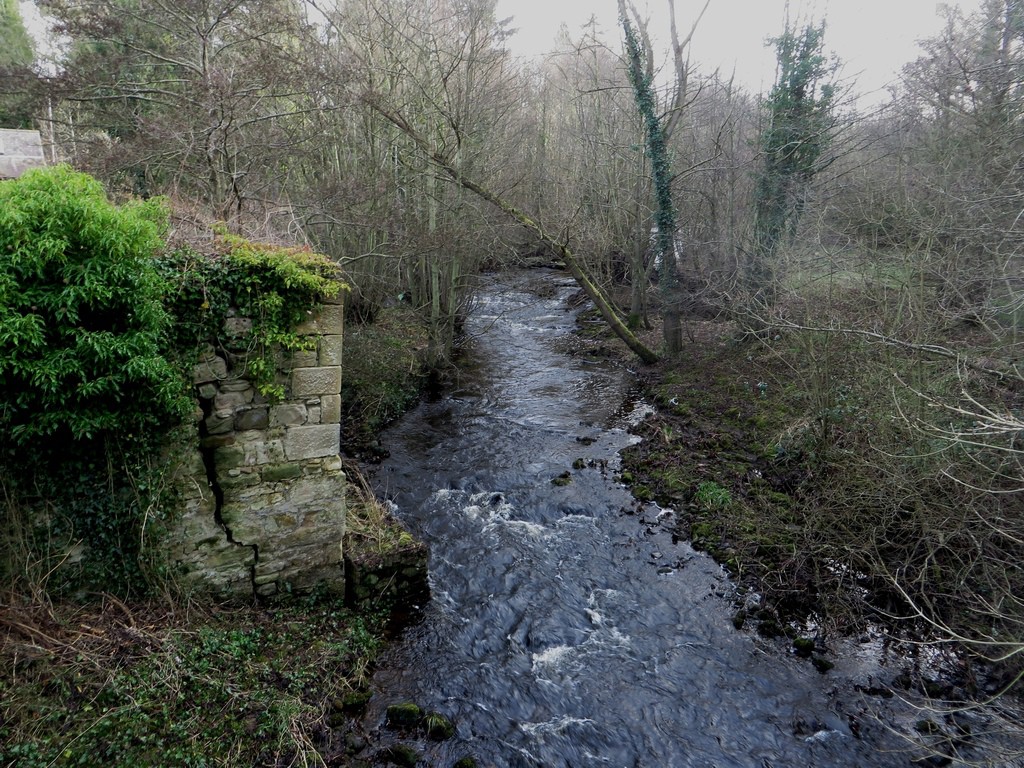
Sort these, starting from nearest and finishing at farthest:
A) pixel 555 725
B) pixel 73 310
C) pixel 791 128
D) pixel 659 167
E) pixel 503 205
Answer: pixel 73 310
pixel 555 725
pixel 503 205
pixel 791 128
pixel 659 167

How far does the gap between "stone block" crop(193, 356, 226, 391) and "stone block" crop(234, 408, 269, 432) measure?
1.20ft

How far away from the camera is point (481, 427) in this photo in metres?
10.9

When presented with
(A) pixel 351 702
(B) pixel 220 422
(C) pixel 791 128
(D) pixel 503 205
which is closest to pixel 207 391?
(B) pixel 220 422

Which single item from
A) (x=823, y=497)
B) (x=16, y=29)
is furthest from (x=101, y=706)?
(x=16, y=29)

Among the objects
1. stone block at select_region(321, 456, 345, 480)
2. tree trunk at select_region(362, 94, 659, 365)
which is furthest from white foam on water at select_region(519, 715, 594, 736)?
tree trunk at select_region(362, 94, 659, 365)

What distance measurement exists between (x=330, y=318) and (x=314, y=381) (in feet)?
1.86

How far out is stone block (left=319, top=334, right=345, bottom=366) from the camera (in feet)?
Result: 16.8

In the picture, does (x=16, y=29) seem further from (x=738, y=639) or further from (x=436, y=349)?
(x=738, y=639)

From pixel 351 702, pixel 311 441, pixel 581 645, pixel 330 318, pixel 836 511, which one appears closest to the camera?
pixel 351 702

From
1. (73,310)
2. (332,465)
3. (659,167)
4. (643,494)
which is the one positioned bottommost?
(643,494)

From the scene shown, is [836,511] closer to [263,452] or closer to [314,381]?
[314,381]

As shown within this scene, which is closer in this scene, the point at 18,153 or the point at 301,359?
the point at 301,359

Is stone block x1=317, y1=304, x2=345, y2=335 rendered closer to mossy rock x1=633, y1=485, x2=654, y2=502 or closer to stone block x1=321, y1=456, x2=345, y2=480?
stone block x1=321, y1=456, x2=345, y2=480

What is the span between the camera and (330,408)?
5.25m
